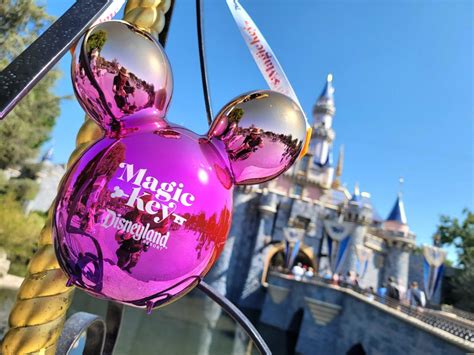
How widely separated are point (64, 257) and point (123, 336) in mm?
10495

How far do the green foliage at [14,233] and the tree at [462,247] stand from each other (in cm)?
1904

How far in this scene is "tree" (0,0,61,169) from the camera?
21.5 ft

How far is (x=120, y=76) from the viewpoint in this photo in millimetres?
586

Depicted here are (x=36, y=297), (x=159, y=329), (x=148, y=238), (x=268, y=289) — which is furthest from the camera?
(x=268, y=289)

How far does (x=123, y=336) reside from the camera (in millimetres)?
9594

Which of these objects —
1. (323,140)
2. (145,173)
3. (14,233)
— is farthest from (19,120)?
(323,140)

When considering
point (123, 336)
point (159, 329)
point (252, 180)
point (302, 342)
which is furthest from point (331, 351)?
point (252, 180)

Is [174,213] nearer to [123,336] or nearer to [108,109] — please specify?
[108,109]

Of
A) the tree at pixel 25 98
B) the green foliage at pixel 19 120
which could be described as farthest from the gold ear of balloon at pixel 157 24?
the green foliage at pixel 19 120

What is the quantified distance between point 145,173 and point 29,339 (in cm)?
43

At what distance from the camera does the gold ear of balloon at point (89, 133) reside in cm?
79

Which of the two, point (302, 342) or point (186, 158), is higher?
point (186, 158)

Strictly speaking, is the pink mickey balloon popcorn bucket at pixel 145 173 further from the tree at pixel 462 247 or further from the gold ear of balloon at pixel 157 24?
the tree at pixel 462 247

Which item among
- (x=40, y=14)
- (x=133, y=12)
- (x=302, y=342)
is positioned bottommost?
(x=302, y=342)
